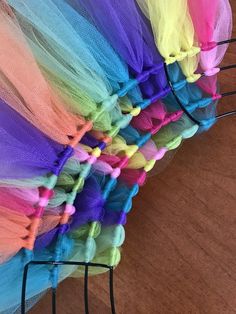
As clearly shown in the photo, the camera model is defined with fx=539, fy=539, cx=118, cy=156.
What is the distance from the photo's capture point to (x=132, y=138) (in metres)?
0.58

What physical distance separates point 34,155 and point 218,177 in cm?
22

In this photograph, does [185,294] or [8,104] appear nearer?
[8,104]

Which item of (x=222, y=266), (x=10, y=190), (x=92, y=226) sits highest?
(x=10, y=190)

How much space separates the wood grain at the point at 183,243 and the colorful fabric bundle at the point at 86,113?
3cm

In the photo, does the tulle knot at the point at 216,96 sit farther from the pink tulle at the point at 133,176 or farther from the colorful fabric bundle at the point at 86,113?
the pink tulle at the point at 133,176

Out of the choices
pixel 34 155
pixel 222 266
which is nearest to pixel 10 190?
pixel 34 155

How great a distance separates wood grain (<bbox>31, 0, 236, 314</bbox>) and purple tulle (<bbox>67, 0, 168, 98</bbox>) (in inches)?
4.4

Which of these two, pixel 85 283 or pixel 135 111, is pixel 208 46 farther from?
pixel 85 283

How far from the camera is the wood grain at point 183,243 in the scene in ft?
1.94

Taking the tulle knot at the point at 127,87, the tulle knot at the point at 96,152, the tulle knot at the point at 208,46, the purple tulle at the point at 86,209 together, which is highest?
the tulle knot at the point at 127,87

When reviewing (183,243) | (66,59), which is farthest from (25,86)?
(183,243)

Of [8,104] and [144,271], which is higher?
[8,104]

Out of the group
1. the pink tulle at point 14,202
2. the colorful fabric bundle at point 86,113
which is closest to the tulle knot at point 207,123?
the colorful fabric bundle at point 86,113

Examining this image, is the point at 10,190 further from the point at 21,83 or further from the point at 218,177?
the point at 218,177
